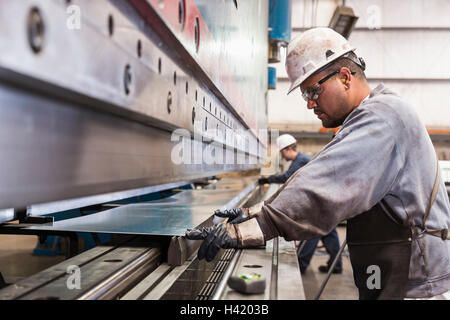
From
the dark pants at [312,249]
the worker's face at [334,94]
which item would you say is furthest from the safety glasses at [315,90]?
the dark pants at [312,249]

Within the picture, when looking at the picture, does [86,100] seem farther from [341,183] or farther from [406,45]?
[406,45]

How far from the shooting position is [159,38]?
0.86 meters

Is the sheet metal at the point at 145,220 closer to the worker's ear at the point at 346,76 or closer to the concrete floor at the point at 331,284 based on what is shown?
the worker's ear at the point at 346,76

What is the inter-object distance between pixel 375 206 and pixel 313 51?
59cm

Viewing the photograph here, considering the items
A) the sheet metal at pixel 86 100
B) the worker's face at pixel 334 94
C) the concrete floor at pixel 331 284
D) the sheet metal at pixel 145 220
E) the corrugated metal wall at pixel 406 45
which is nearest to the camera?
the sheet metal at pixel 86 100

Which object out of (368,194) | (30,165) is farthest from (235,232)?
(30,165)

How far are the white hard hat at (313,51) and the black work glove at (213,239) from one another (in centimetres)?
61

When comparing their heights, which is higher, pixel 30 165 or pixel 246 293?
pixel 30 165

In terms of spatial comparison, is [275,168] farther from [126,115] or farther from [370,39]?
[126,115]

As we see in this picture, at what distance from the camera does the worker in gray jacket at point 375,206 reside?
3.92ft

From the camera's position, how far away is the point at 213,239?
1261 millimetres

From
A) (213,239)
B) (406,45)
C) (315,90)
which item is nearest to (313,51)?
(315,90)

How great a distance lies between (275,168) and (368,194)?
29.8ft

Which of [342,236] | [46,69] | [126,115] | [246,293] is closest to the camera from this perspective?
[46,69]
